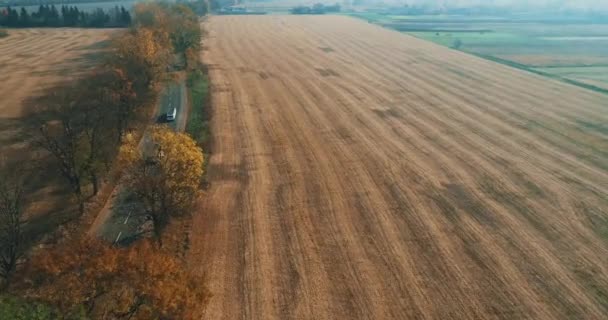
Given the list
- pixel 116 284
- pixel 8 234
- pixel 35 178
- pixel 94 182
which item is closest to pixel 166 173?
pixel 8 234

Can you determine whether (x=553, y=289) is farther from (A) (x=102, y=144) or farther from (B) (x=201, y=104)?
(B) (x=201, y=104)

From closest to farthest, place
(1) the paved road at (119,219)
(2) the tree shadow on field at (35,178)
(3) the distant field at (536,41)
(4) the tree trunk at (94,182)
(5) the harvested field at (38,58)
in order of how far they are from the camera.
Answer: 1. (1) the paved road at (119,219)
2. (2) the tree shadow on field at (35,178)
3. (4) the tree trunk at (94,182)
4. (5) the harvested field at (38,58)
5. (3) the distant field at (536,41)

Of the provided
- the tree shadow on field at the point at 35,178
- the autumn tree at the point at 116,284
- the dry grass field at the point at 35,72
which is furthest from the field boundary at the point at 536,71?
the dry grass field at the point at 35,72

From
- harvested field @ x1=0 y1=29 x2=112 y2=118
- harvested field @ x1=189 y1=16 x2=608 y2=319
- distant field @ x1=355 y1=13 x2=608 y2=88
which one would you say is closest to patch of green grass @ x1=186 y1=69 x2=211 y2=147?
harvested field @ x1=189 y1=16 x2=608 y2=319

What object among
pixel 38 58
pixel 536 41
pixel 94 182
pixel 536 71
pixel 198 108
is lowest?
pixel 94 182

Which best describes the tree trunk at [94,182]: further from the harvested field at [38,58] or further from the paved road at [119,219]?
the harvested field at [38,58]

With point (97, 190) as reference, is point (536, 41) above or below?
above

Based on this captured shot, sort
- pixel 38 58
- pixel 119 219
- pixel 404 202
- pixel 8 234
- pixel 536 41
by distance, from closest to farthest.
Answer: pixel 8 234
pixel 119 219
pixel 404 202
pixel 38 58
pixel 536 41

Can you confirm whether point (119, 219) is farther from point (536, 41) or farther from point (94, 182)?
point (536, 41)
